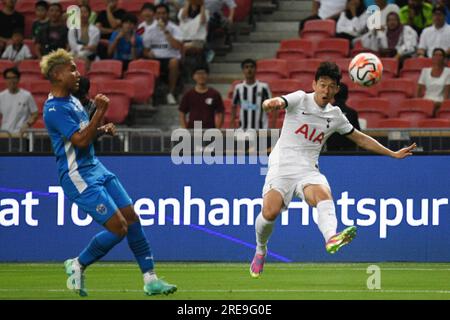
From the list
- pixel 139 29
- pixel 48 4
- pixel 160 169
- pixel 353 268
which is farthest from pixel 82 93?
pixel 48 4

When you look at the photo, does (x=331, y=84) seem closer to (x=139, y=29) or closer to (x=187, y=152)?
(x=187, y=152)

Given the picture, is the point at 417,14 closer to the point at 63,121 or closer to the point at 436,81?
the point at 436,81

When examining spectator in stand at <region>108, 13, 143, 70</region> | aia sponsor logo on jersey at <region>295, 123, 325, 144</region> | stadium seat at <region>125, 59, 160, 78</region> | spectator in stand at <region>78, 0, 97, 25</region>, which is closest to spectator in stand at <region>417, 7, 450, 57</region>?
stadium seat at <region>125, 59, 160, 78</region>

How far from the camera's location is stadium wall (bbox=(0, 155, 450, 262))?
16594 mm

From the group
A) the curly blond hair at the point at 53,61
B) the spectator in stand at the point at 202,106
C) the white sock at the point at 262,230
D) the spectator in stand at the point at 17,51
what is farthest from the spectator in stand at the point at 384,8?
the curly blond hair at the point at 53,61

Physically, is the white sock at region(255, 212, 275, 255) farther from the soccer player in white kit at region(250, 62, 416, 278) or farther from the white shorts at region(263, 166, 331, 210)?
the white shorts at region(263, 166, 331, 210)

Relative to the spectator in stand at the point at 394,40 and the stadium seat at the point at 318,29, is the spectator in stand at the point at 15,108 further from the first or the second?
the spectator in stand at the point at 394,40

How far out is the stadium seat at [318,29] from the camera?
21.8m

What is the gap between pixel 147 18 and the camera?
22.1m

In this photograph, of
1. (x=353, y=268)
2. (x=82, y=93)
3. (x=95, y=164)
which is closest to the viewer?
(x=95, y=164)

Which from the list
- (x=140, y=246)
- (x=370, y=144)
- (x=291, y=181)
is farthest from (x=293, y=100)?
(x=140, y=246)

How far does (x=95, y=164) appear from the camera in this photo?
11703 millimetres

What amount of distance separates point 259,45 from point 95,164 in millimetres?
11779

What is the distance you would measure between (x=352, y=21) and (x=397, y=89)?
2002 mm
